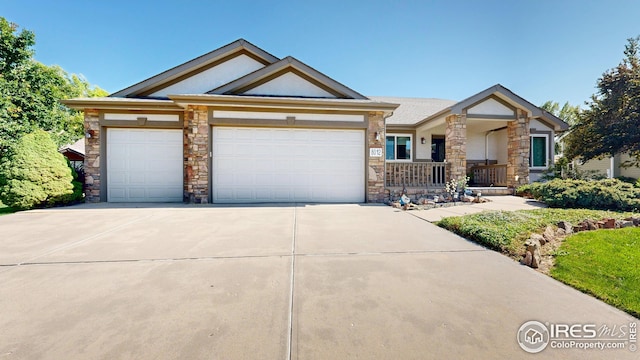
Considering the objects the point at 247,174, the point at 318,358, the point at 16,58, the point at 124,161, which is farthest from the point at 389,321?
the point at 16,58

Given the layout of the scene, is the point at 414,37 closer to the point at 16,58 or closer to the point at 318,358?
the point at 318,358

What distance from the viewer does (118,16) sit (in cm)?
1002

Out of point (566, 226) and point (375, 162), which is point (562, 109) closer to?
point (375, 162)

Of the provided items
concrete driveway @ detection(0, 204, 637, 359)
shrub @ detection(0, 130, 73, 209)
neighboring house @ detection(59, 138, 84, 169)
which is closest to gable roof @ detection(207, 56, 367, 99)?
shrub @ detection(0, 130, 73, 209)

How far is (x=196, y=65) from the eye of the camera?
31.4 feet

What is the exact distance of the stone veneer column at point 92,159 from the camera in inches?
332

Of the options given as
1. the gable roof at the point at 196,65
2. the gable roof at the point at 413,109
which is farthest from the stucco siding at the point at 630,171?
the gable roof at the point at 196,65

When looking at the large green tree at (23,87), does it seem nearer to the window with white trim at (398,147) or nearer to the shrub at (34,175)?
the shrub at (34,175)

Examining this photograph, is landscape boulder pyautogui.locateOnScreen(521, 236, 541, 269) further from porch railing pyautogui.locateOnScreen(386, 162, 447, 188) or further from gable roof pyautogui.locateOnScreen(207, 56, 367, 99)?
gable roof pyautogui.locateOnScreen(207, 56, 367, 99)

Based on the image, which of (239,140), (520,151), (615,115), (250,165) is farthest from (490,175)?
(239,140)

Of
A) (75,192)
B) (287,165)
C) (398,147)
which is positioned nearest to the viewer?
(75,192)

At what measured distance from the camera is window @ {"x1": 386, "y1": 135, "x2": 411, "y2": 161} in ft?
42.4

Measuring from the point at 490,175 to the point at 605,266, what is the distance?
10503 mm

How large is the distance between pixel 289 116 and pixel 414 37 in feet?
22.2
